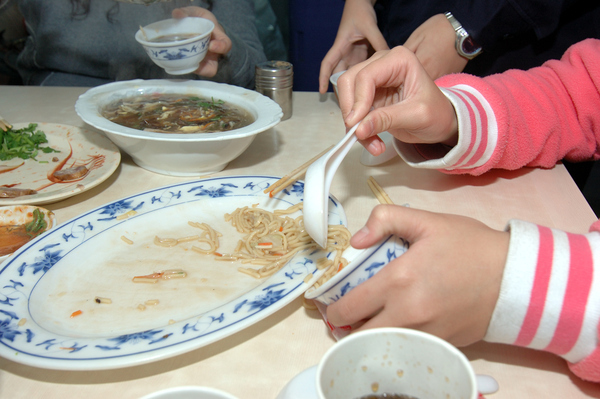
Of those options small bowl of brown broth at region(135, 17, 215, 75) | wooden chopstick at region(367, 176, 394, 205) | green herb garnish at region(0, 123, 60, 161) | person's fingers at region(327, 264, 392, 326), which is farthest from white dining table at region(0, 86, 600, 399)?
small bowl of brown broth at region(135, 17, 215, 75)

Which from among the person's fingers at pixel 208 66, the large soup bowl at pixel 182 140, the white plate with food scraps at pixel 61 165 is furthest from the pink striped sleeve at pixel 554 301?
the person's fingers at pixel 208 66

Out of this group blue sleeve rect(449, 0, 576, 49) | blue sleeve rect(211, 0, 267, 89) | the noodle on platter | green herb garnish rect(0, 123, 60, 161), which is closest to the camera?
the noodle on platter

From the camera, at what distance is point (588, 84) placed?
122cm

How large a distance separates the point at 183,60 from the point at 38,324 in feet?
3.44

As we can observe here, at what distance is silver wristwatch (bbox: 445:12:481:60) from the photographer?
1.51 m

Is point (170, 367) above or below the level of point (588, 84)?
below

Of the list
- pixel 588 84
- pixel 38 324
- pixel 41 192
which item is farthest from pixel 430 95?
pixel 41 192

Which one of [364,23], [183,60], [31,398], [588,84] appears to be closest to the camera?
[31,398]

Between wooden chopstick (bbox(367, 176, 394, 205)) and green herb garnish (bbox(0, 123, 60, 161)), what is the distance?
1091mm

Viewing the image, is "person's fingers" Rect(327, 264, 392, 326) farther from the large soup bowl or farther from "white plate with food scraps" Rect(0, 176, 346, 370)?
the large soup bowl

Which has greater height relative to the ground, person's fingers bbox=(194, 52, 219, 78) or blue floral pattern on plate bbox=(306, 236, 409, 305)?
blue floral pattern on plate bbox=(306, 236, 409, 305)

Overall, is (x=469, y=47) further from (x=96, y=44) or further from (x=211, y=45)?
(x=96, y=44)

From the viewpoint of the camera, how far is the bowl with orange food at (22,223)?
3.39ft

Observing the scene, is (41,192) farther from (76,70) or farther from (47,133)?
(76,70)
